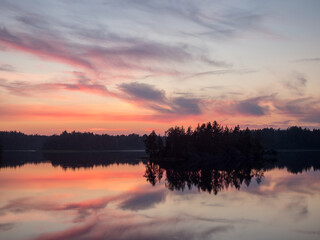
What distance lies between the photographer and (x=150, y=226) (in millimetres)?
26500

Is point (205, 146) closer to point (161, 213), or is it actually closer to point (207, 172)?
point (207, 172)

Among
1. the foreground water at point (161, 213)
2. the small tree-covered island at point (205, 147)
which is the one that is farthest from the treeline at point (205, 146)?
the foreground water at point (161, 213)

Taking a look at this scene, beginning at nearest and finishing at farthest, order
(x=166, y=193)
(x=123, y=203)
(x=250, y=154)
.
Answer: (x=123, y=203) < (x=166, y=193) < (x=250, y=154)

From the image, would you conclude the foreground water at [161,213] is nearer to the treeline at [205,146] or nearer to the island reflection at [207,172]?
the island reflection at [207,172]

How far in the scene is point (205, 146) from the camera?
142m

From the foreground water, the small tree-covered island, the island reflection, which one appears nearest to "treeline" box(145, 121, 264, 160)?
the small tree-covered island

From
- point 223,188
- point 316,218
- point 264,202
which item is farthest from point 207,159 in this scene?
point 316,218

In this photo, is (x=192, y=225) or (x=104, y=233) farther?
(x=192, y=225)

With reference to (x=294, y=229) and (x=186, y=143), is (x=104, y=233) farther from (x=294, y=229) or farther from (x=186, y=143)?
(x=186, y=143)

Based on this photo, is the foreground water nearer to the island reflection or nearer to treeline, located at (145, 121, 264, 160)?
the island reflection

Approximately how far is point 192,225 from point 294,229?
739 centimetres

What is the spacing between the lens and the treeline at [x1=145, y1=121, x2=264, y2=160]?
137m

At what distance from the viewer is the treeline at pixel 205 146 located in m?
137

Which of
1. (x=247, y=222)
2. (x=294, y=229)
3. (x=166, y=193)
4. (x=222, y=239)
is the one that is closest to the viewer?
(x=222, y=239)
